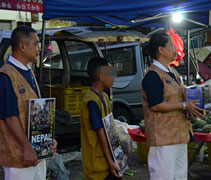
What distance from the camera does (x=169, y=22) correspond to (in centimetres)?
606

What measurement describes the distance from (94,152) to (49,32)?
3.35 metres

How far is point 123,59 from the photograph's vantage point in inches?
331

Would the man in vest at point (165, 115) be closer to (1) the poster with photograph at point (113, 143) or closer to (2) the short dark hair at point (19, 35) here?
(1) the poster with photograph at point (113, 143)

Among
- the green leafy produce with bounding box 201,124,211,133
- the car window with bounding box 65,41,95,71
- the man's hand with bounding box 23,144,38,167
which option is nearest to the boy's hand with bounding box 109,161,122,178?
the man's hand with bounding box 23,144,38,167

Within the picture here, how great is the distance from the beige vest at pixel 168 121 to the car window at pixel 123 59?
5.20 m

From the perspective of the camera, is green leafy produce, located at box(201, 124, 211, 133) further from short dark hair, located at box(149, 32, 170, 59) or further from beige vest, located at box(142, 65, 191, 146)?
short dark hair, located at box(149, 32, 170, 59)

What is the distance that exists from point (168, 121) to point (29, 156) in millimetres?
1276

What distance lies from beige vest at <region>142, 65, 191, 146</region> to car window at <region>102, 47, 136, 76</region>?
5199 mm

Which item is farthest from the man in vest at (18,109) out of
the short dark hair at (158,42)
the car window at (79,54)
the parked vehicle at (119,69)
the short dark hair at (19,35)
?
the car window at (79,54)

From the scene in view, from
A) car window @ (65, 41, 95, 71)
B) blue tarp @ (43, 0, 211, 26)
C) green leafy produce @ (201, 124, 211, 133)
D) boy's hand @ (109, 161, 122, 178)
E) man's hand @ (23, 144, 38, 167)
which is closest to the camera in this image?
man's hand @ (23, 144, 38, 167)

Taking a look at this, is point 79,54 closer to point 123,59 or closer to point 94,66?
point 123,59

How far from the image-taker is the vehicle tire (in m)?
8.10

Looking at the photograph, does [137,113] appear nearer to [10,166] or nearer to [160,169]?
[160,169]

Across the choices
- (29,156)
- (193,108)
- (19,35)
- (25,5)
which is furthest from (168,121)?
(25,5)
